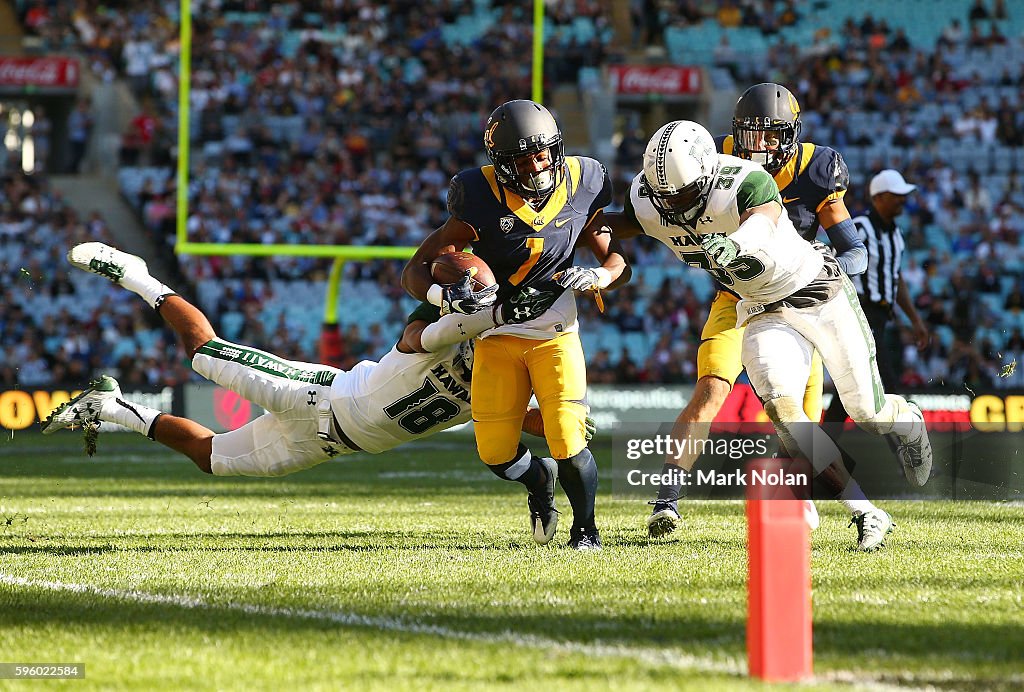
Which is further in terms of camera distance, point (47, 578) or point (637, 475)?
point (637, 475)

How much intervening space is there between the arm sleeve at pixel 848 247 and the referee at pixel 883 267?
6.47ft

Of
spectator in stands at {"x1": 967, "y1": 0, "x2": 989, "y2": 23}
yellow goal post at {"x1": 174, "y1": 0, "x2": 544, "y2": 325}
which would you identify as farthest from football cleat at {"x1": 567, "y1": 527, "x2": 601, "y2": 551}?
spectator in stands at {"x1": 967, "y1": 0, "x2": 989, "y2": 23}

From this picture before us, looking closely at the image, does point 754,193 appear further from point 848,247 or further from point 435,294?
point 435,294

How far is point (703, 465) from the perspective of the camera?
21.5ft

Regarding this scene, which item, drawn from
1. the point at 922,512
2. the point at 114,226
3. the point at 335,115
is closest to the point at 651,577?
the point at 922,512

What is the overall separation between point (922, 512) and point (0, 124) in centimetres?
1726

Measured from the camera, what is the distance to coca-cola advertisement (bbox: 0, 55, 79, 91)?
20.0 meters

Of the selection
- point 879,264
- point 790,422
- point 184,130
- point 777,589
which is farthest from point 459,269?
point 184,130

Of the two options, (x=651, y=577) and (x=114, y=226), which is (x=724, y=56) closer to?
(x=114, y=226)

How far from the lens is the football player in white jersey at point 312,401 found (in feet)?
18.4

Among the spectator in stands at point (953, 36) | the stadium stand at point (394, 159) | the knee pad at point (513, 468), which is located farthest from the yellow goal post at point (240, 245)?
the spectator in stands at point (953, 36)

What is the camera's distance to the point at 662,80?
2062 cm

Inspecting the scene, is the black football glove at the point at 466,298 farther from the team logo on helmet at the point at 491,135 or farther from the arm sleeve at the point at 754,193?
the arm sleeve at the point at 754,193

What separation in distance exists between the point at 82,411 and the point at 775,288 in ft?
9.61
